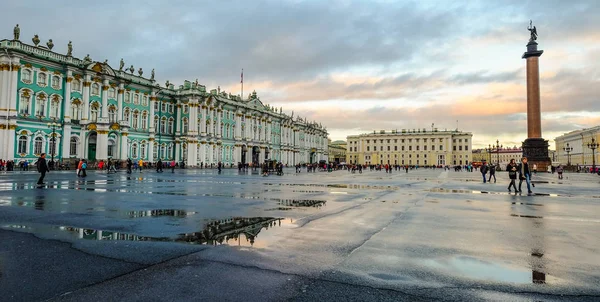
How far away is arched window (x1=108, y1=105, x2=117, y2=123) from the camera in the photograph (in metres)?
56.1

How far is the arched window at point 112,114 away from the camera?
5612cm

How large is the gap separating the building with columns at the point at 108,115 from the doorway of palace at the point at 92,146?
14cm

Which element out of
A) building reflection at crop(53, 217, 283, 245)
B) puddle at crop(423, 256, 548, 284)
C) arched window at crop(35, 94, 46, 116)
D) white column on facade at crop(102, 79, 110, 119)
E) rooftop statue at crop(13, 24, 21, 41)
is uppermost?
rooftop statue at crop(13, 24, 21, 41)

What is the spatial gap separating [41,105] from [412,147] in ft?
500

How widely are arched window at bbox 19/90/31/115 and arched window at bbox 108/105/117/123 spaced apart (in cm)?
1200

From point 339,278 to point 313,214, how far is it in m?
5.44

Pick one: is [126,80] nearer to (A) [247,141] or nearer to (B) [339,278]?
(A) [247,141]

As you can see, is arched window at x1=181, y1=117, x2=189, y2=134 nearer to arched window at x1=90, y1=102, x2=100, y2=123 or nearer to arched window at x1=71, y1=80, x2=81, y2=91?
arched window at x1=90, y1=102, x2=100, y2=123

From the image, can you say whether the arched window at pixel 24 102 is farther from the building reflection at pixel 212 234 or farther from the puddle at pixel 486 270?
the puddle at pixel 486 270

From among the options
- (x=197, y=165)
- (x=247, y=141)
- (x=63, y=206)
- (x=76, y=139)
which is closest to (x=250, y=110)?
(x=247, y=141)

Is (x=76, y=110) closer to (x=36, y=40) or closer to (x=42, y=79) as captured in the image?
(x=42, y=79)

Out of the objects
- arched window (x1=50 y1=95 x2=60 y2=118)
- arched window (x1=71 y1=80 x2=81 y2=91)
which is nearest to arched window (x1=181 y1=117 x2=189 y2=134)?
arched window (x1=71 y1=80 x2=81 y2=91)

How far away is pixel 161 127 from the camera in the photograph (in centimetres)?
6856

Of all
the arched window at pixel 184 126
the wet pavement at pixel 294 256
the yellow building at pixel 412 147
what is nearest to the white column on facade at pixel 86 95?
the arched window at pixel 184 126
